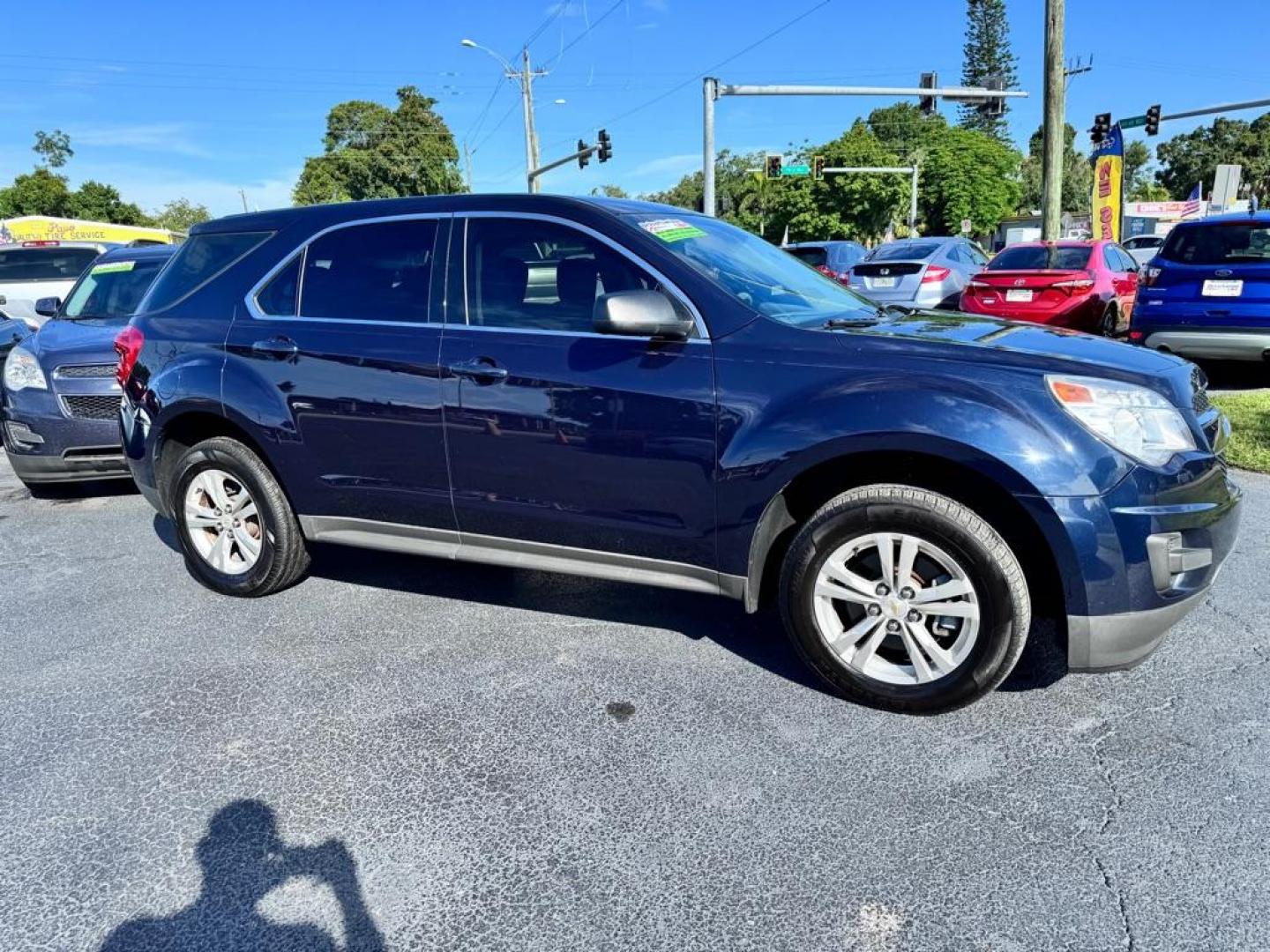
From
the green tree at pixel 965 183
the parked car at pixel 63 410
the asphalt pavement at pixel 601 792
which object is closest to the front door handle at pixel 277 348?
the asphalt pavement at pixel 601 792

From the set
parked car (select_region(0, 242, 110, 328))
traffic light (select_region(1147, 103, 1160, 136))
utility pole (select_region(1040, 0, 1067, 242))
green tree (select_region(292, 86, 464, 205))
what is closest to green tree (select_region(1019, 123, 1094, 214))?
green tree (select_region(292, 86, 464, 205))

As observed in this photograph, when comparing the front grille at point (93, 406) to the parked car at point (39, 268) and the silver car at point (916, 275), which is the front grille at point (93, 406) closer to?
the parked car at point (39, 268)

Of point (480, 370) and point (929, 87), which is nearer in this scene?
point (480, 370)

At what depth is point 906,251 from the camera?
14.0 metres

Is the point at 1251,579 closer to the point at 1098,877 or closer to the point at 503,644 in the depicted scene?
the point at 1098,877

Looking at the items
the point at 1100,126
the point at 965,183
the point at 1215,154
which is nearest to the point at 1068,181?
the point at 1215,154

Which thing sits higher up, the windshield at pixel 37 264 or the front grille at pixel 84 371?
the windshield at pixel 37 264

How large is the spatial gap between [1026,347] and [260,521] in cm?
336

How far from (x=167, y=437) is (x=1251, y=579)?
5.23 meters

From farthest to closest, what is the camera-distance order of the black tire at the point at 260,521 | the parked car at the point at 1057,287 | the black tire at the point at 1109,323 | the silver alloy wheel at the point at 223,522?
1. the black tire at the point at 1109,323
2. the parked car at the point at 1057,287
3. the silver alloy wheel at the point at 223,522
4. the black tire at the point at 260,521

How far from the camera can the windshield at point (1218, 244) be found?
7.88 meters

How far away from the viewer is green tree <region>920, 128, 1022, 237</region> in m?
62.7

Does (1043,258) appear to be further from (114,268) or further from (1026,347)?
(114,268)

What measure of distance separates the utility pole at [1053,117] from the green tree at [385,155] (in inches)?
1991
